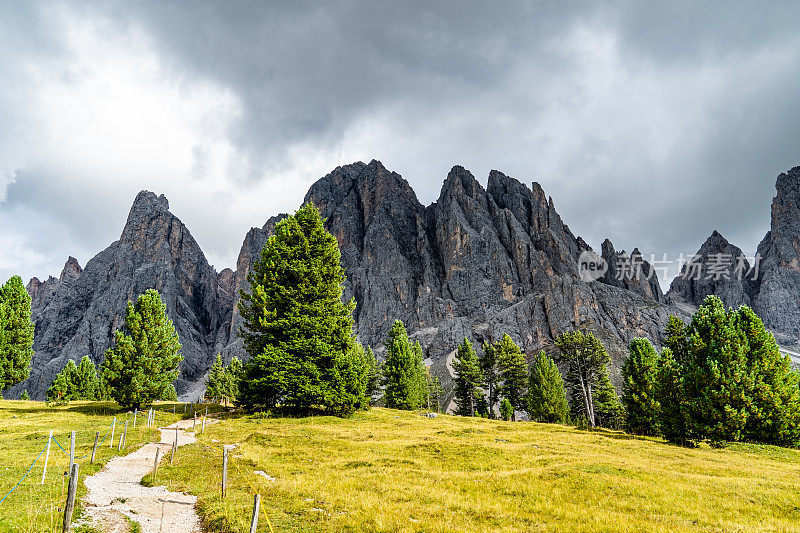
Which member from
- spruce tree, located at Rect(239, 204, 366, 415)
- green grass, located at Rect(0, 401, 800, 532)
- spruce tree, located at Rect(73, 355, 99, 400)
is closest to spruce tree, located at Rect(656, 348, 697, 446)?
green grass, located at Rect(0, 401, 800, 532)

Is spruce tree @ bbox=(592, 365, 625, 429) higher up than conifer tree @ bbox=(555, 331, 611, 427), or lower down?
lower down

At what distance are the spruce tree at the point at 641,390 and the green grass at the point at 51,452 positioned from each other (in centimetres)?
5073

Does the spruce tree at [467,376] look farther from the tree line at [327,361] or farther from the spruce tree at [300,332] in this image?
the spruce tree at [300,332]

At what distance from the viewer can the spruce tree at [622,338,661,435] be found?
155 feet

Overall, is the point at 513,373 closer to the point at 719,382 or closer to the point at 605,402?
the point at 605,402

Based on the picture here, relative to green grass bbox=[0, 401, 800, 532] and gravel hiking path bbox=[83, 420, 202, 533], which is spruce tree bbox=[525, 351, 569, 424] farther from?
gravel hiking path bbox=[83, 420, 202, 533]

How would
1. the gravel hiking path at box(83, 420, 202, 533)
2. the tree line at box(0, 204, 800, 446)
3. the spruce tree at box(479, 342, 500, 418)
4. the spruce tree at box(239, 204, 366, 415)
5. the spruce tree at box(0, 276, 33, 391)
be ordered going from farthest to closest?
the spruce tree at box(479, 342, 500, 418) → the spruce tree at box(0, 276, 33, 391) → the spruce tree at box(239, 204, 366, 415) → the tree line at box(0, 204, 800, 446) → the gravel hiking path at box(83, 420, 202, 533)

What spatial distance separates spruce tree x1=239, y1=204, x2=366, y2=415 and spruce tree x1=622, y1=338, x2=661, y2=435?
1358 inches

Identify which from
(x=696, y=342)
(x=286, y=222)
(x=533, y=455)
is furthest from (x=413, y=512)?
(x=696, y=342)

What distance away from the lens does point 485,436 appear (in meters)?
32.9

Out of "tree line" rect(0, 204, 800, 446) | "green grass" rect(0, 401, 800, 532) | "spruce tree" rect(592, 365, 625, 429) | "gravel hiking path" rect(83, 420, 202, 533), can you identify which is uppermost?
"tree line" rect(0, 204, 800, 446)

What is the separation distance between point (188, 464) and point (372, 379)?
237 ft

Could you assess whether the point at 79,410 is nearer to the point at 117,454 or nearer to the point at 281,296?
the point at 281,296

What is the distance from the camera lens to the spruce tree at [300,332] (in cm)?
3406
